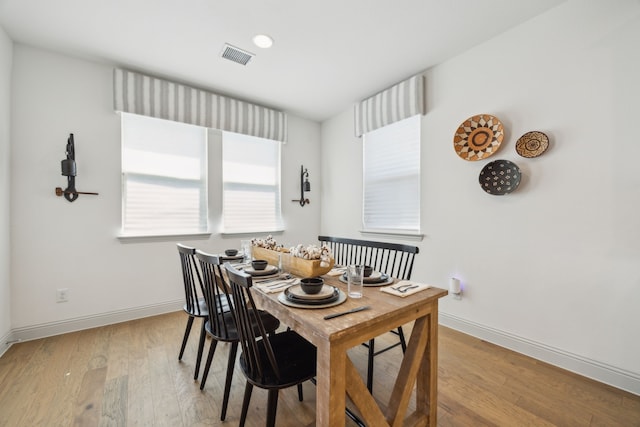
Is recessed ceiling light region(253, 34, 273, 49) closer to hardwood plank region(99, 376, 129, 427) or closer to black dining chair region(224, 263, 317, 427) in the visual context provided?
black dining chair region(224, 263, 317, 427)

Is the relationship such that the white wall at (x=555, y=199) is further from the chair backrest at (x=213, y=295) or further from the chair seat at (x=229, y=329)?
the chair backrest at (x=213, y=295)

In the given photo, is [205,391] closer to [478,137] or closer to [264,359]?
[264,359]

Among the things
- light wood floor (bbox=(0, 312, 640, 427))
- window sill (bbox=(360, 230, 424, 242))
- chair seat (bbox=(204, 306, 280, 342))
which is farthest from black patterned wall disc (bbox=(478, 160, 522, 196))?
chair seat (bbox=(204, 306, 280, 342))

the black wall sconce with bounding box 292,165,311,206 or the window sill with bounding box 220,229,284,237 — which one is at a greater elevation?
the black wall sconce with bounding box 292,165,311,206

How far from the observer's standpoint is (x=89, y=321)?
8.48ft

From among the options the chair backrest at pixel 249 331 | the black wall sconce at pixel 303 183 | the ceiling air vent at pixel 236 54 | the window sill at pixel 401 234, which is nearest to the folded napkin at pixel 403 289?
the chair backrest at pixel 249 331

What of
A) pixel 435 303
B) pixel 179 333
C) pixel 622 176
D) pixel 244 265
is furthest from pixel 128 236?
pixel 622 176

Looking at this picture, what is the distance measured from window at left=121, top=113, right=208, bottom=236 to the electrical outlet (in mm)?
693

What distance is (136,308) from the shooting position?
2816 millimetres

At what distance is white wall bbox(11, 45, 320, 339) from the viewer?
2.35m

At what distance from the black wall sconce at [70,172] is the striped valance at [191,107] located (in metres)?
0.57

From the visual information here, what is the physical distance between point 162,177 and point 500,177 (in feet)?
11.3

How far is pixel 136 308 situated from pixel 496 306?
358 centimetres

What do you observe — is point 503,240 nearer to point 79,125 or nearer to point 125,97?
point 125,97
